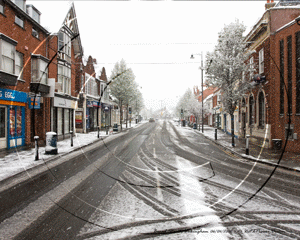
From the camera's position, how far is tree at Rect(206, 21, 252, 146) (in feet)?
43.0

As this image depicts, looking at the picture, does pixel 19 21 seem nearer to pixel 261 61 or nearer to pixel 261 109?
pixel 261 61

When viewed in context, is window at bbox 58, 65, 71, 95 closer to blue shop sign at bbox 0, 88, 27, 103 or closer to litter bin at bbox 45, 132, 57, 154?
blue shop sign at bbox 0, 88, 27, 103

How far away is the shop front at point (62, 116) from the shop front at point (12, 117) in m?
2.64

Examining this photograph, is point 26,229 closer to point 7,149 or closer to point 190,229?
point 190,229

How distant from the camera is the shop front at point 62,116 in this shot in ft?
52.1

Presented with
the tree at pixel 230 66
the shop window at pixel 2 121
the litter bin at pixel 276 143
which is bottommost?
the litter bin at pixel 276 143

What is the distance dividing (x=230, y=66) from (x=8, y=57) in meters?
13.6

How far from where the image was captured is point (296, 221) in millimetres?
3299

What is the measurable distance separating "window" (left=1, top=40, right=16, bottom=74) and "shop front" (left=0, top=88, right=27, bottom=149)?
1223mm

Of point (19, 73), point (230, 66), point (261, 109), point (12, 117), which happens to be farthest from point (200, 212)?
point (261, 109)

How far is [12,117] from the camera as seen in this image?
12164mm

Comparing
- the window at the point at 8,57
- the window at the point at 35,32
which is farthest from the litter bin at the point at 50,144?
the window at the point at 35,32

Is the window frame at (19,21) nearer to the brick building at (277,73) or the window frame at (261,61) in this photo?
the brick building at (277,73)

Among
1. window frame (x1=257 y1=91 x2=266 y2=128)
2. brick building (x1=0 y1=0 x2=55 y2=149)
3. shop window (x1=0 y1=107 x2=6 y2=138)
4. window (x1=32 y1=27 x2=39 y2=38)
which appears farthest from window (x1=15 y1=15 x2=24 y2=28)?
window frame (x1=257 y1=91 x2=266 y2=128)
